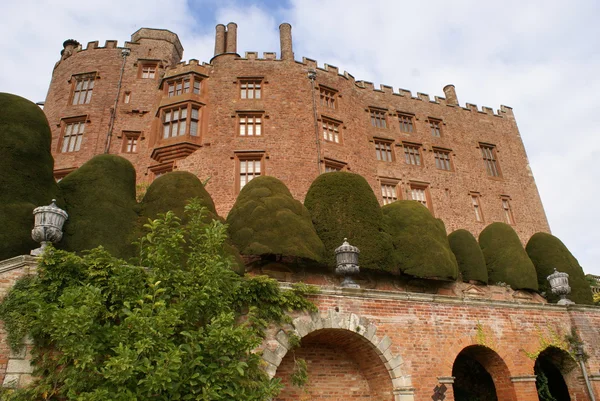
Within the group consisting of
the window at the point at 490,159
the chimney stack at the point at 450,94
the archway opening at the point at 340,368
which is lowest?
the archway opening at the point at 340,368

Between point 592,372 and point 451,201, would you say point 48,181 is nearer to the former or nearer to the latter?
point 592,372

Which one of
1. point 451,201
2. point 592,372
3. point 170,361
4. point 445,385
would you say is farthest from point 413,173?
point 170,361

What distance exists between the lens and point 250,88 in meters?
22.6

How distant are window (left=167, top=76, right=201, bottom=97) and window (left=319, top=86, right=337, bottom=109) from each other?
654 cm

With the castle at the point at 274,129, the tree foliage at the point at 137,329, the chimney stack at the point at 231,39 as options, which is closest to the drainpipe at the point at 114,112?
the castle at the point at 274,129

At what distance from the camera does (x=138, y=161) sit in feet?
70.7

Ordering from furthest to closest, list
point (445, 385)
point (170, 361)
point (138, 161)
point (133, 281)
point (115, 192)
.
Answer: point (138, 161)
point (115, 192)
point (445, 385)
point (133, 281)
point (170, 361)

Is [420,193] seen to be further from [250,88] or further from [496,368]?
[496,368]

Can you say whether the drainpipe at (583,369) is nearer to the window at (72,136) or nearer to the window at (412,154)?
the window at (412,154)

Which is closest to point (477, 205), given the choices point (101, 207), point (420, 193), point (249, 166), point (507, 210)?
point (507, 210)

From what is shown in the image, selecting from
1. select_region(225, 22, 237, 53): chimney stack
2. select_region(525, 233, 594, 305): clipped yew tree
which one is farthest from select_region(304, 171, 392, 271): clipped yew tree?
select_region(225, 22, 237, 53): chimney stack

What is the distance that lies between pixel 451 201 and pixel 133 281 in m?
21.0

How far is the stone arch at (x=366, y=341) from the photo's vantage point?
972 cm

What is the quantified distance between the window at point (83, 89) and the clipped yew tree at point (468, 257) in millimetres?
20166
